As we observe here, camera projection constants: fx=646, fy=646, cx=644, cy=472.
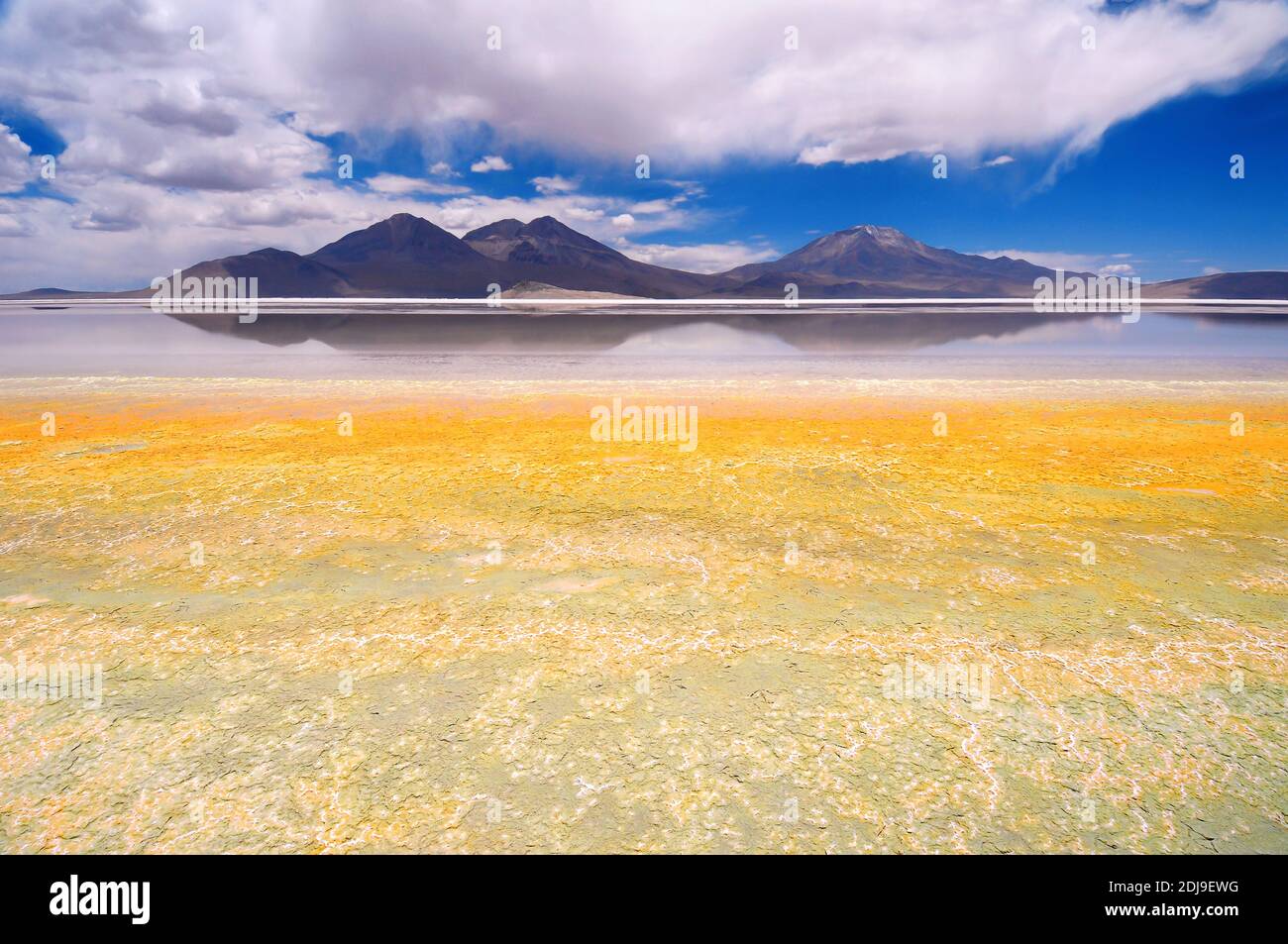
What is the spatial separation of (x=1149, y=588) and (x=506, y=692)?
6.16 meters

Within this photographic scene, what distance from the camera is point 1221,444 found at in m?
12.5

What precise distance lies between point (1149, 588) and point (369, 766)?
705 cm

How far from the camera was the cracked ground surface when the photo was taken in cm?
360

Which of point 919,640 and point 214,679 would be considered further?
point 919,640

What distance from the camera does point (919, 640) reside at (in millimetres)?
5383

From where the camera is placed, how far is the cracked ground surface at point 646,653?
360 centimetres

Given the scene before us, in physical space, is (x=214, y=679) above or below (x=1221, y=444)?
below

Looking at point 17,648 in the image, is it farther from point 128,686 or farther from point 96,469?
point 96,469

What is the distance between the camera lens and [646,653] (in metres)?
5.26
